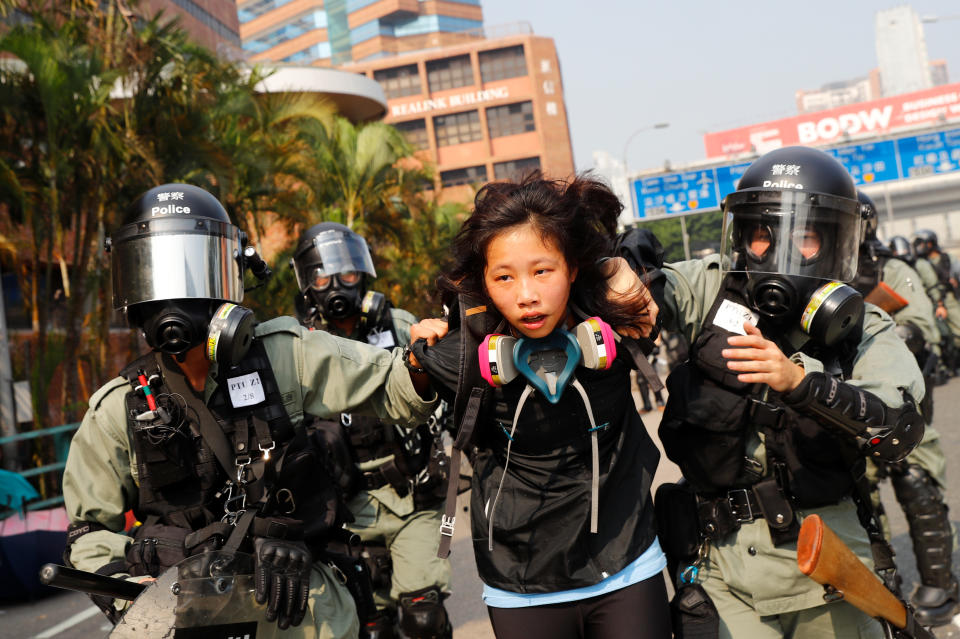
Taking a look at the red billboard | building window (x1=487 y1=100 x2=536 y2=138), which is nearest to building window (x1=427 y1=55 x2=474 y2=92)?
building window (x1=487 y1=100 x2=536 y2=138)

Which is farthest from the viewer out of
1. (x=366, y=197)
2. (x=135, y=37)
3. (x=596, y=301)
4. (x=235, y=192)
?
(x=366, y=197)

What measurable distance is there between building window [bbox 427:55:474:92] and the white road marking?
193 ft

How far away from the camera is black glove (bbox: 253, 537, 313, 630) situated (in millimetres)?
2553

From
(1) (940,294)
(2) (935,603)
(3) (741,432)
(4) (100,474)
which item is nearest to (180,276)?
(4) (100,474)

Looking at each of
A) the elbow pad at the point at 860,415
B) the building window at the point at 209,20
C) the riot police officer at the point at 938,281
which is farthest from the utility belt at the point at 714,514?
the building window at the point at 209,20

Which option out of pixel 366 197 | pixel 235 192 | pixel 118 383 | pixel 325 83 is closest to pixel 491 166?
pixel 325 83

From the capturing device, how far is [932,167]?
28250 millimetres

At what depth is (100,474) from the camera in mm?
2846

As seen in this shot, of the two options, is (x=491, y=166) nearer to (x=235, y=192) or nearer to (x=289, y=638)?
(x=235, y=192)

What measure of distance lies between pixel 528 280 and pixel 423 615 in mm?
2390

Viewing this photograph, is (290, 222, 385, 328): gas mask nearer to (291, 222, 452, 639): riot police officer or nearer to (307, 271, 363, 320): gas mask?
(307, 271, 363, 320): gas mask

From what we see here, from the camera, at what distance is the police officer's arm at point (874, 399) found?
8.24ft

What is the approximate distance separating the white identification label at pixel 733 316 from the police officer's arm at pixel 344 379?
96cm

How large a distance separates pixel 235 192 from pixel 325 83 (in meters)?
14.8
